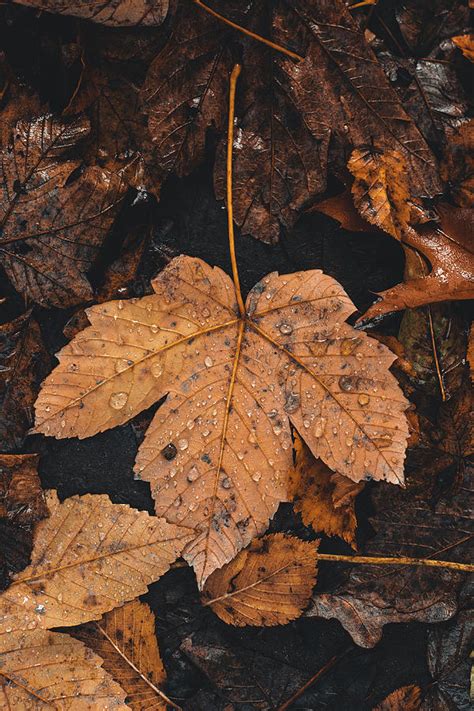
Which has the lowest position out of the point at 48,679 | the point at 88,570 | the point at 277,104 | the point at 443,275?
the point at 48,679

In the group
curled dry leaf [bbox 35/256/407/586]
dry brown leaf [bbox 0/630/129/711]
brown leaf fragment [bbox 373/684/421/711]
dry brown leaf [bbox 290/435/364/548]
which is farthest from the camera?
brown leaf fragment [bbox 373/684/421/711]

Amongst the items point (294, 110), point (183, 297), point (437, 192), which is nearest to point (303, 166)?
point (294, 110)

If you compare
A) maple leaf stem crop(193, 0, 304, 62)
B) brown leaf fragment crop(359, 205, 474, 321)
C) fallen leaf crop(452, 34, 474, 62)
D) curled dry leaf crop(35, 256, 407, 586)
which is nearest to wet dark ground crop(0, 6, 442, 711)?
brown leaf fragment crop(359, 205, 474, 321)

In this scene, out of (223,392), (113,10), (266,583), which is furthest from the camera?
(266,583)

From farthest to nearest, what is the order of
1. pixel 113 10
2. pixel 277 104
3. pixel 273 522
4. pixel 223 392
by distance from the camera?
pixel 273 522 < pixel 277 104 < pixel 223 392 < pixel 113 10

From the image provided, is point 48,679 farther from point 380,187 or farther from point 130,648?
point 380,187

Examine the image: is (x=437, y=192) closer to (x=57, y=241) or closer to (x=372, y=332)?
(x=372, y=332)

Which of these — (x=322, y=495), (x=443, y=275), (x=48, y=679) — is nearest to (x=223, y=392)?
(x=322, y=495)

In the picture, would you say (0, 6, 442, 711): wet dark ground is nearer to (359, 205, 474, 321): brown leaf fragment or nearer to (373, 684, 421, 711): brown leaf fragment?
(373, 684, 421, 711): brown leaf fragment
